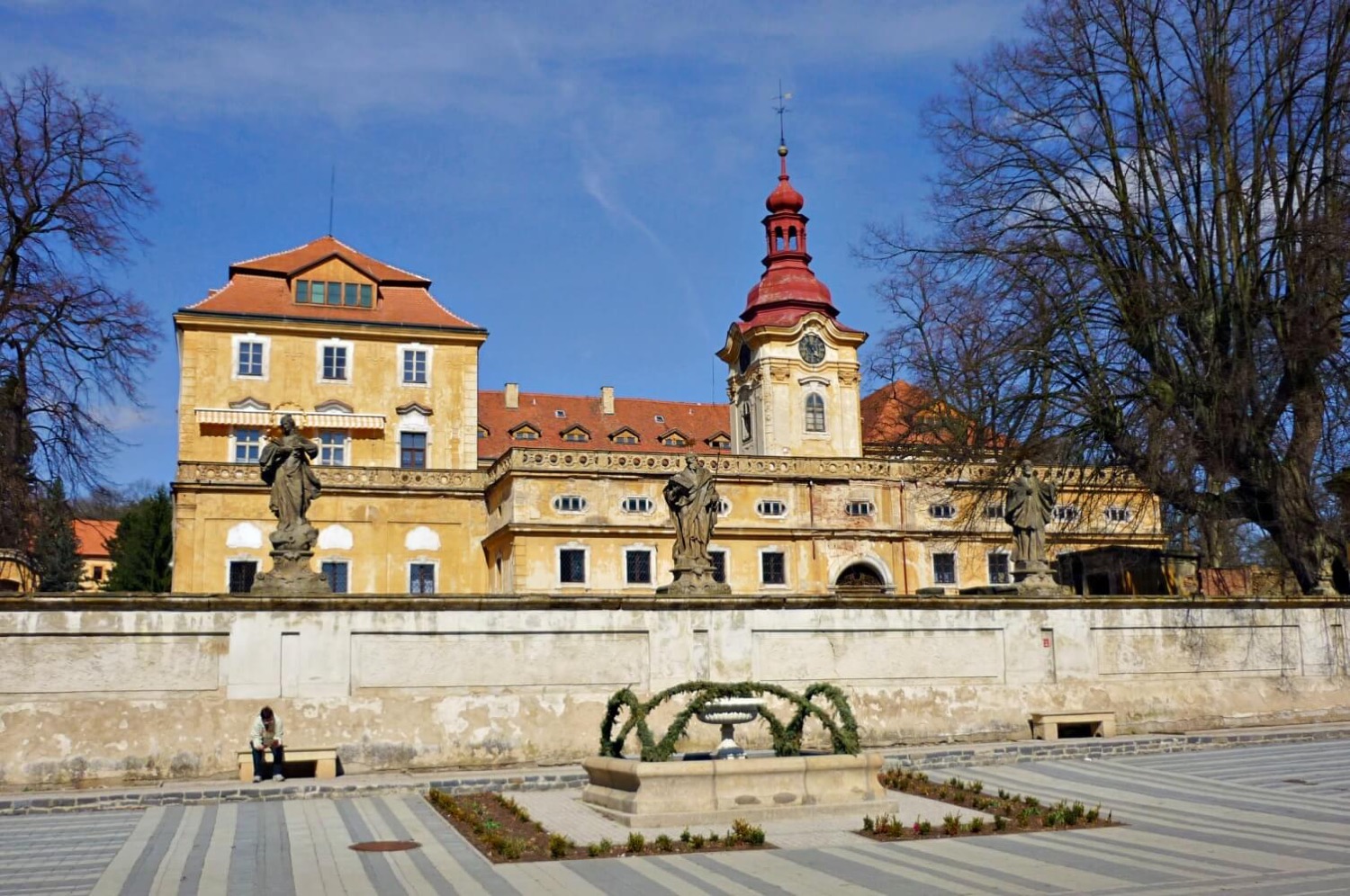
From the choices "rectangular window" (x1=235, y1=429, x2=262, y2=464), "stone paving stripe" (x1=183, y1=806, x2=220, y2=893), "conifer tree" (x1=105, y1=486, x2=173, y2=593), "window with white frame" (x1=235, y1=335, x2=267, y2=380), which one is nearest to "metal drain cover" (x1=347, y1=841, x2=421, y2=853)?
"stone paving stripe" (x1=183, y1=806, x2=220, y2=893)

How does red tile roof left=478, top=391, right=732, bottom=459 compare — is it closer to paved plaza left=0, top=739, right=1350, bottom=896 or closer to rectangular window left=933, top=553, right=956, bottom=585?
rectangular window left=933, top=553, right=956, bottom=585

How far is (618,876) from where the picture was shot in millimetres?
11523

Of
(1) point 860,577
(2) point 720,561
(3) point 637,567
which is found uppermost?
(2) point 720,561

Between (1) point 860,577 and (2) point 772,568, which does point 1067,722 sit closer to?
(2) point 772,568

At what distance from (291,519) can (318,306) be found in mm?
32165

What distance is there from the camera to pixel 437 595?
2055cm

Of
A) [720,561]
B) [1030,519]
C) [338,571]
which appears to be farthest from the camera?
[720,561]

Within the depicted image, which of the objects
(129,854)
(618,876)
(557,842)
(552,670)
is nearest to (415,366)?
(552,670)

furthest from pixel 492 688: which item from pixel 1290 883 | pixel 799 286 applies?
pixel 799 286

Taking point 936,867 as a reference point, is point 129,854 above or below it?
above

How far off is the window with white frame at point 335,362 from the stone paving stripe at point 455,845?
35161 mm

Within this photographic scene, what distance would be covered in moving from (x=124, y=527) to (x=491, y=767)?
51.8 metres

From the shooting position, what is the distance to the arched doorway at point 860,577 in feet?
157

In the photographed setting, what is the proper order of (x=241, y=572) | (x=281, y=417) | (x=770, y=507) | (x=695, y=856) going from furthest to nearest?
(x=281, y=417)
(x=770, y=507)
(x=241, y=572)
(x=695, y=856)
